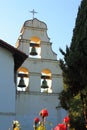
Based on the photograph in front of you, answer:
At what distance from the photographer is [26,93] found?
68.8 feet

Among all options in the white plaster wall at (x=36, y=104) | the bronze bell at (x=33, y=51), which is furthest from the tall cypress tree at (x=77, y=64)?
the white plaster wall at (x=36, y=104)

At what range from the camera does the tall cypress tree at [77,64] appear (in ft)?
Result: 30.6

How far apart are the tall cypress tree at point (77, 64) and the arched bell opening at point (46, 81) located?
1008 cm

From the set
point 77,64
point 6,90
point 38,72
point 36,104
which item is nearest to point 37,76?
point 38,72

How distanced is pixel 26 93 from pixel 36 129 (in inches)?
556

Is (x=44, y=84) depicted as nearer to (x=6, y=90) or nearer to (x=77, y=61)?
(x=6, y=90)

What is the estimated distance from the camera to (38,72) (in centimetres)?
2106

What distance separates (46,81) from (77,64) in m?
11.2

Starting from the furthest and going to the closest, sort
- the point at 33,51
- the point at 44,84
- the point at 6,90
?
1. the point at 33,51
2. the point at 44,84
3. the point at 6,90

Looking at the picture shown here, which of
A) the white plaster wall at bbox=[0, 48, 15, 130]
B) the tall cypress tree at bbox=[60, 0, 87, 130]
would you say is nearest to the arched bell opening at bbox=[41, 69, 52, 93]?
the white plaster wall at bbox=[0, 48, 15, 130]

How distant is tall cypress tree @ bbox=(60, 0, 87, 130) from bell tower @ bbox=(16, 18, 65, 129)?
1029 centimetres

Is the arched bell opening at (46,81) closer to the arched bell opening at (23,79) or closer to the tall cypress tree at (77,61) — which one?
the arched bell opening at (23,79)

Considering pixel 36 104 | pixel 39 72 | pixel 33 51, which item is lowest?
pixel 36 104

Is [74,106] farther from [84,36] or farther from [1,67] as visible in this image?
[1,67]
